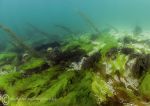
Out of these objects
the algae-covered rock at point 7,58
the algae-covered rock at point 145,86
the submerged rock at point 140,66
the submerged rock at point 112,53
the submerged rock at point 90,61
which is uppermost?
the algae-covered rock at point 7,58

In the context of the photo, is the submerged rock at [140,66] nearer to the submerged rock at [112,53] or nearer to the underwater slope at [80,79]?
the underwater slope at [80,79]

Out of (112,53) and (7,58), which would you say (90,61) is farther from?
(7,58)

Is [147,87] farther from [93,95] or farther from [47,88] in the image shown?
[47,88]

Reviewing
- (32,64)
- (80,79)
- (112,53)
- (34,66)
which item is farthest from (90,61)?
(32,64)

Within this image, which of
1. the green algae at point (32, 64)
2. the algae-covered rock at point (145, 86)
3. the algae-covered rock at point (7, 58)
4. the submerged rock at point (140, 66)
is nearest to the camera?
the algae-covered rock at point (145, 86)

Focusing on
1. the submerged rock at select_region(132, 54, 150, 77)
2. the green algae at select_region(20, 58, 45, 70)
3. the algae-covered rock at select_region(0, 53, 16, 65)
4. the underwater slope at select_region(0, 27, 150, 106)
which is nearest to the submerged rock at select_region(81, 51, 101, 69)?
the underwater slope at select_region(0, 27, 150, 106)

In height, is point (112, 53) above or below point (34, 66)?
above

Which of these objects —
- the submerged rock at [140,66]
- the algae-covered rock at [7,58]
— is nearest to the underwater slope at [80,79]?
the submerged rock at [140,66]

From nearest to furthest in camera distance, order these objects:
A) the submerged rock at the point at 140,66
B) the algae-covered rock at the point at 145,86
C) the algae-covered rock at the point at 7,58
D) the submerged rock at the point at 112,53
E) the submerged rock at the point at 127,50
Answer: the algae-covered rock at the point at 145,86 < the submerged rock at the point at 140,66 < the submerged rock at the point at 112,53 < the submerged rock at the point at 127,50 < the algae-covered rock at the point at 7,58

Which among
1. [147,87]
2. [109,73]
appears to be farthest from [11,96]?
[147,87]
